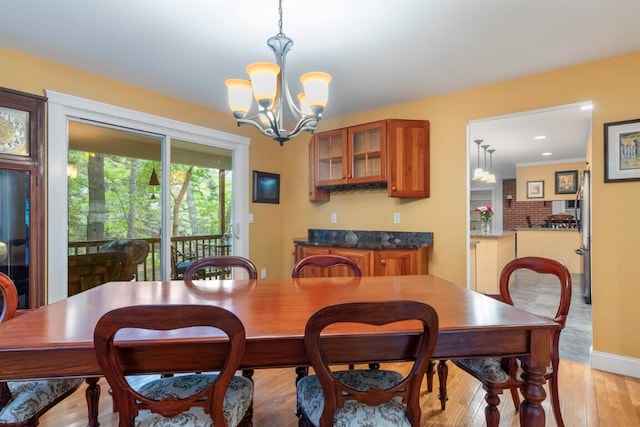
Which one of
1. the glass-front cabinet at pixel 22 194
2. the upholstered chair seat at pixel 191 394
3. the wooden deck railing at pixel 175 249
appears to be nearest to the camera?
the upholstered chair seat at pixel 191 394

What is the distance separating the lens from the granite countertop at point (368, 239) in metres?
3.35

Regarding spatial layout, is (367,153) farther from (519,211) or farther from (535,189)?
(519,211)

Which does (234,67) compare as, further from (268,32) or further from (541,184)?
(541,184)

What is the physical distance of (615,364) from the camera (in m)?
2.45

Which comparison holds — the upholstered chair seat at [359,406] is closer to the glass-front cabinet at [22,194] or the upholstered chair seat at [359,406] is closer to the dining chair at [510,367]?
the dining chair at [510,367]

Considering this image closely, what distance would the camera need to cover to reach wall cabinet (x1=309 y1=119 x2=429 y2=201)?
3.27 metres

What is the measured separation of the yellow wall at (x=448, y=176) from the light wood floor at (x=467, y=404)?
0.41m

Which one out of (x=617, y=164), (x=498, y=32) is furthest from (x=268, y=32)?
(x=617, y=164)

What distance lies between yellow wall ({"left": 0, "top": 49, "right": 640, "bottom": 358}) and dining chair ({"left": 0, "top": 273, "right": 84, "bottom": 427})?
70.3 inches

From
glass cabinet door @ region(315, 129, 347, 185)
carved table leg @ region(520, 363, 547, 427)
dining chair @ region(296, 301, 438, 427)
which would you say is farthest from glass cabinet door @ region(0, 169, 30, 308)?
carved table leg @ region(520, 363, 547, 427)

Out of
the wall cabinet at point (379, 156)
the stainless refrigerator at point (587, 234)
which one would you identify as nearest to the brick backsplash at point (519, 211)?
the stainless refrigerator at point (587, 234)

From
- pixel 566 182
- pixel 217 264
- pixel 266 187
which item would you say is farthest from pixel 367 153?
pixel 566 182

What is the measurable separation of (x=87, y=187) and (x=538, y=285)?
6137 mm

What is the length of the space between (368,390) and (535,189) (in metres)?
7.98
